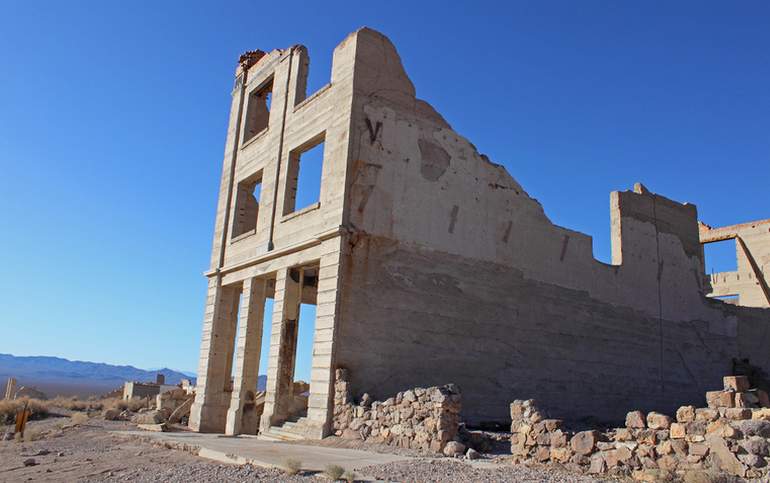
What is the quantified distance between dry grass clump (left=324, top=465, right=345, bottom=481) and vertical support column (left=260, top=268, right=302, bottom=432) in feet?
20.6

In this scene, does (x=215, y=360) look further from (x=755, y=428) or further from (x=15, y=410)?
(x=755, y=428)

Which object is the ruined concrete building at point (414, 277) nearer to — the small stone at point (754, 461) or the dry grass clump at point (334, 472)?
the dry grass clump at point (334, 472)

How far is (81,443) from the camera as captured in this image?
530 inches

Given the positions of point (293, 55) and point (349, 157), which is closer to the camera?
point (349, 157)

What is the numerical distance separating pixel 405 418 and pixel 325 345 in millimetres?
2478

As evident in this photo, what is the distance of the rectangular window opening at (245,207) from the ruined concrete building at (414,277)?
2.9 inches

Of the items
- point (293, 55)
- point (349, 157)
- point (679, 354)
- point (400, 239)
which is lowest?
point (679, 354)

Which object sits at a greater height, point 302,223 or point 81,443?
point 302,223

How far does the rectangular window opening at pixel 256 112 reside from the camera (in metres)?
19.2

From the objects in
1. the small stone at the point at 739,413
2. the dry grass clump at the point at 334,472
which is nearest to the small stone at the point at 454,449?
the dry grass clump at the point at 334,472

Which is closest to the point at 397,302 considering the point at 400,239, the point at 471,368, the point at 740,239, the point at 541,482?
the point at 400,239

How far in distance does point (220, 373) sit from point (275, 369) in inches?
157

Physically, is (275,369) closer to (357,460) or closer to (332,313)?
(332,313)

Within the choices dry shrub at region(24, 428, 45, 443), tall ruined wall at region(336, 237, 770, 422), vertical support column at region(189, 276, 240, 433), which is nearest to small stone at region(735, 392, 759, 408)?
tall ruined wall at region(336, 237, 770, 422)
